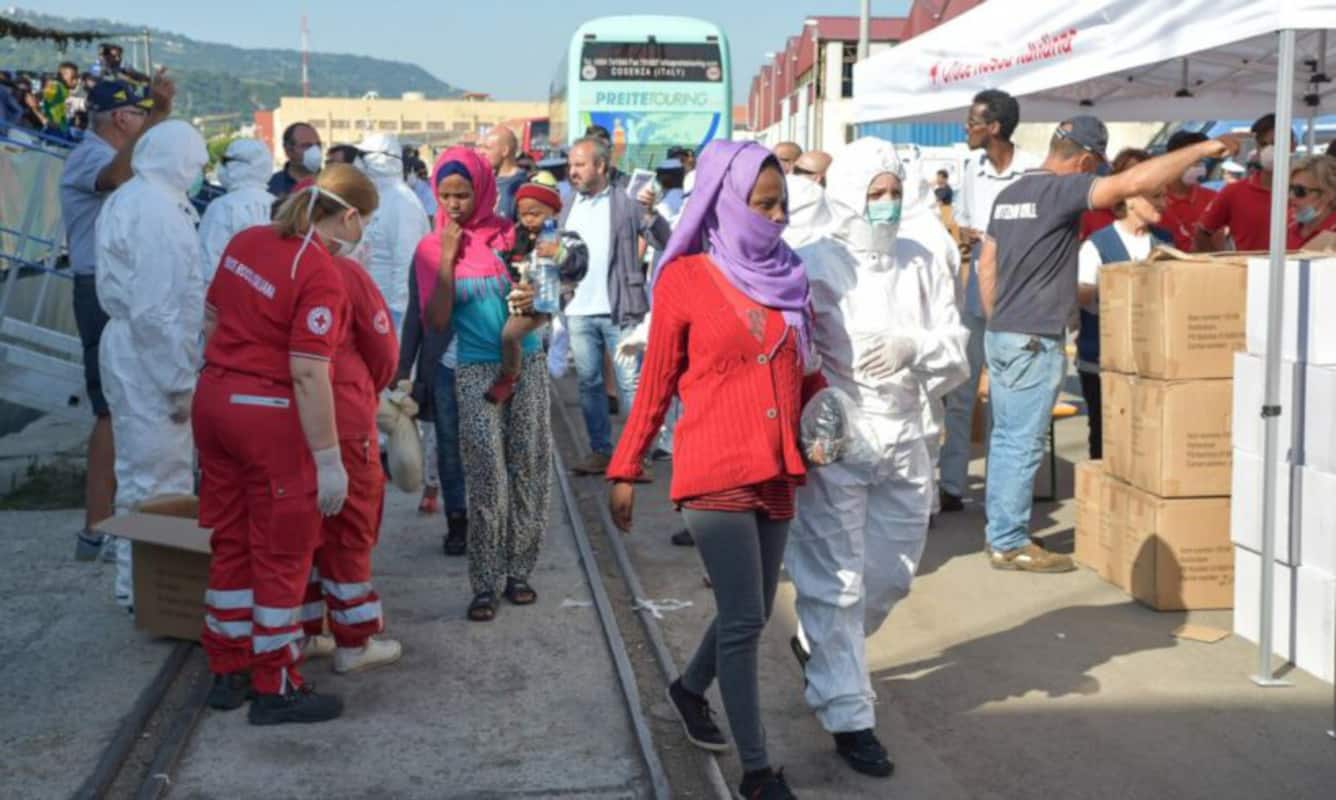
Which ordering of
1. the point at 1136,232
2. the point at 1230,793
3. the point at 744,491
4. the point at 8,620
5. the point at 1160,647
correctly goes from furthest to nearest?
the point at 1136,232
the point at 8,620
the point at 1160,647
the point at 1230,793
the point at 744,491

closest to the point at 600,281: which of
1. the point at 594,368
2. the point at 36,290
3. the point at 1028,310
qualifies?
the point at 594,368

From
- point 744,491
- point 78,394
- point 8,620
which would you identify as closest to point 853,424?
point 744,491

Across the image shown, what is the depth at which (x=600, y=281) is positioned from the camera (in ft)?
31.7

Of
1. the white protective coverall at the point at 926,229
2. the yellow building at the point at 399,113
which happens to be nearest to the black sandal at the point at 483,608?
the white protective coverall at the point at 926,229

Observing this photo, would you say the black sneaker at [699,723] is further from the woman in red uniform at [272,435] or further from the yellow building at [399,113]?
the yellow building at [399,113]

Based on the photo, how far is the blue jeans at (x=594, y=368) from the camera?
377 inches

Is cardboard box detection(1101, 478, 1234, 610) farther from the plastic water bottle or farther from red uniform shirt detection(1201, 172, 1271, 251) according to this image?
the plastic water bottle

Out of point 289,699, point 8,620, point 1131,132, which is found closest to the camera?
point 289,699

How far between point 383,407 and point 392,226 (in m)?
3.28

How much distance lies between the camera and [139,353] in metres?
6.36

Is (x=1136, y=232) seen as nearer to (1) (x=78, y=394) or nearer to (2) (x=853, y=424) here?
(2) (x=853, y=424)

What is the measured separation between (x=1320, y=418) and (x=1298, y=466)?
9.1 inches

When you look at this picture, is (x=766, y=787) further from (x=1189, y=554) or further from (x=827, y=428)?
(x=1189, y=554)

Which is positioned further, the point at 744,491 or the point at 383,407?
the point at 383,407
